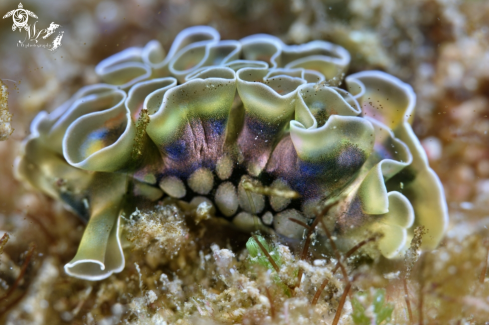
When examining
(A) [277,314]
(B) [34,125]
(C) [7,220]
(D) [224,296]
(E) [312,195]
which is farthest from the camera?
(C) [7,220]

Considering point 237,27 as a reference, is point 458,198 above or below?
below

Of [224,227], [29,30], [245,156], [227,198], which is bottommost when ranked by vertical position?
[224,227]

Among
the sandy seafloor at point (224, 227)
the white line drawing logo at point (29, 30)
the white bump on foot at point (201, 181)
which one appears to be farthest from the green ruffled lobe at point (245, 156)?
the white line drawing logo at point (29, 30)

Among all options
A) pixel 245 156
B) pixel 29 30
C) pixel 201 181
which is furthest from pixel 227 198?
pixel 29 30

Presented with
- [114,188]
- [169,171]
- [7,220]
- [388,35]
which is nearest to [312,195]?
[169,171]

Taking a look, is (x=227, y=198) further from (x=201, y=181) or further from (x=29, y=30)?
(x=29, y=30)

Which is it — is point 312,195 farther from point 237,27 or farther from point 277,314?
point 237,27
